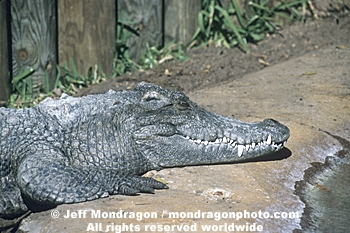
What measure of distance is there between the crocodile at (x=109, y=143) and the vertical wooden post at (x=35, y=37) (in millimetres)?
1954

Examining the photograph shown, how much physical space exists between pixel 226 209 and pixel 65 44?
3469mm

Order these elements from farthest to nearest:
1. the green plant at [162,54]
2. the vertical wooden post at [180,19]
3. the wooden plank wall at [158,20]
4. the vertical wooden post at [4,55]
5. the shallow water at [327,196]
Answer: the vertical wooden post at [180,19] < the green plant at [162,54] < the wooden plank wall at [158,20] < the vertical wooden post at [4,55] < the shallow water at [327,196]

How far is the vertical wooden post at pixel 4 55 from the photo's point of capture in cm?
588

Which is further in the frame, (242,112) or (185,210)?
(242,112)

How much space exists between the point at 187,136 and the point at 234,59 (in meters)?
3.45

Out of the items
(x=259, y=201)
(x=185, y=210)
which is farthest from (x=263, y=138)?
(x=185, y=210)

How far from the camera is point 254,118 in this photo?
5.36m

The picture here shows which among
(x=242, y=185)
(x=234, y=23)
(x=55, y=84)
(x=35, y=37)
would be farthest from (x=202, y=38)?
(x=242, y=185)

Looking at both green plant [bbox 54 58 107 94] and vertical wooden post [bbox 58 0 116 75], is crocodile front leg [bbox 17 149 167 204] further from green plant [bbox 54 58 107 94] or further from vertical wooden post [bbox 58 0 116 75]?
vertical wooden post [bbox 58 0 116 75]

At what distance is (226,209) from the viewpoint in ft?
12.1

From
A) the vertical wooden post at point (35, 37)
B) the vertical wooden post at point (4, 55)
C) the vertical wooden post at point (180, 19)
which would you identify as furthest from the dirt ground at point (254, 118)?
the vertical wooden post at point (4, 55)

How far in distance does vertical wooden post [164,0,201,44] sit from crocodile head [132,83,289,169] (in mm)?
3178

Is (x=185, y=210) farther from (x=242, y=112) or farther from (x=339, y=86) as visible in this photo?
(x=339, y=86)

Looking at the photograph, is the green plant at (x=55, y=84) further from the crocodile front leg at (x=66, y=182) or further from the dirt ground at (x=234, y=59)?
the crocodile front leg at (x=66, y=182)
